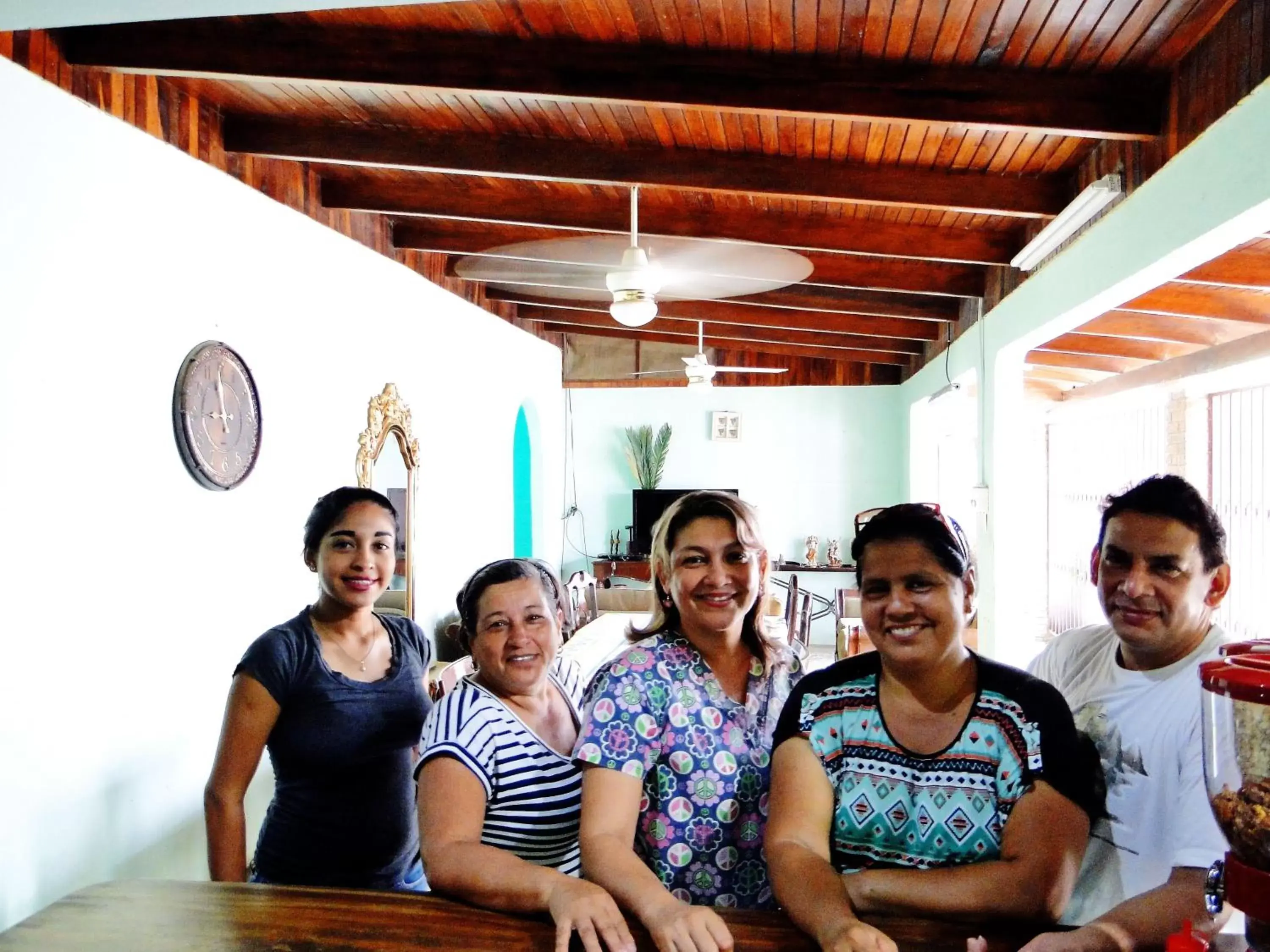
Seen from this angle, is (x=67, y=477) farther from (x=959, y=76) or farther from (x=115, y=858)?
(x=959, y=76)

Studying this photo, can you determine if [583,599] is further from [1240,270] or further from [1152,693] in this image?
[1152,693]

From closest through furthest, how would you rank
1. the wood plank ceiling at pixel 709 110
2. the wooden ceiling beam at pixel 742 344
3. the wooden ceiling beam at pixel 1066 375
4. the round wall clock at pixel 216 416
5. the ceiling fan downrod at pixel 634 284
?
the wood plank ceiling at pixel 709 110 → the round wall clock at pixel 216 416 → the ceiling fan downrod at pixel 634 284 → the wooden ceiling beam at pixel 1066 375 → the wooden ceiling beam at pixel 742 344

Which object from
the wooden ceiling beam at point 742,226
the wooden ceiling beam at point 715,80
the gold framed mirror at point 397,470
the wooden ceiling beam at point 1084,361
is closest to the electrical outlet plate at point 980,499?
the wooden ceiling beam at point 742,226

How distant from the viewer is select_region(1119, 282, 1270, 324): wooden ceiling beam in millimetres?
4781

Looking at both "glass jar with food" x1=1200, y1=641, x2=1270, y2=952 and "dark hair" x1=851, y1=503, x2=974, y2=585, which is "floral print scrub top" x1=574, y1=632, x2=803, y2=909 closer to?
"dark hair" x1=851, y1=503, x2=974, y2=585

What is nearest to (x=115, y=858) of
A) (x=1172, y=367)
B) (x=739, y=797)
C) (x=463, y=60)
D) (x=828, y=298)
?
(x=739, y=797)

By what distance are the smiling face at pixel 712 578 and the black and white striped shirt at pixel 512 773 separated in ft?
1.16

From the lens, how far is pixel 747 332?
820cm

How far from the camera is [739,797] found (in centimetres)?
157

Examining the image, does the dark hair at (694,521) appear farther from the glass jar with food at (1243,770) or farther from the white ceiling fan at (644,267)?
the white ceiling fan at (644,267)

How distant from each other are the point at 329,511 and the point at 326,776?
626mm

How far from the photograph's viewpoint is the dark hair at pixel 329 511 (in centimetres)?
222

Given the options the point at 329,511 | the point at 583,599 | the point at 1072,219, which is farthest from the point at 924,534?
the point at 583,599

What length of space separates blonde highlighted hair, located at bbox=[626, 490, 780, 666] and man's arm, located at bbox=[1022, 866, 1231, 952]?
2.10 ft
